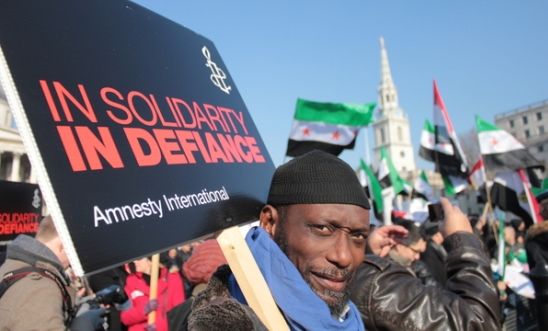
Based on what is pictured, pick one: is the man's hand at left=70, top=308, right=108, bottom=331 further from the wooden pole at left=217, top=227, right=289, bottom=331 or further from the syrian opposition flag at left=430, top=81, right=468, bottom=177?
the syrian opposition flag at left=430, top=81, right=468, bottom=177

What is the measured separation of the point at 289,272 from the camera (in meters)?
1.59

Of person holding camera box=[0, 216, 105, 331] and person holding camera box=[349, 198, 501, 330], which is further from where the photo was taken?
person holding camera box=[0, 216, 105, 331]

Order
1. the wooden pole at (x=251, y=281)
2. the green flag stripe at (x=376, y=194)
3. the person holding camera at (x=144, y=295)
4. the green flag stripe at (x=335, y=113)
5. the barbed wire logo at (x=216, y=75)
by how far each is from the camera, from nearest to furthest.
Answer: the wooden pole at (x=251, y=281) < the barbed wire logo at (x=216, y=75) < the person holding camera at (x=144, y=295) < the green flag stripe at (x=335, y=113) < the green flag stripe at (x=376, y=194)

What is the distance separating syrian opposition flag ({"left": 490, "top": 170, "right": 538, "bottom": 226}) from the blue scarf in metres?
7.60

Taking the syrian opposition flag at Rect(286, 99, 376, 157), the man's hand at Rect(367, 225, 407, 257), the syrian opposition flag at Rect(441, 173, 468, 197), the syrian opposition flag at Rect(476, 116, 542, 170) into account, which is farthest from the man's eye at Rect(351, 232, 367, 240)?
the syrian opposition flag at Rect(476, 116, 542, 170)

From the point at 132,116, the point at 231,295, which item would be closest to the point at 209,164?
the point at 132,116

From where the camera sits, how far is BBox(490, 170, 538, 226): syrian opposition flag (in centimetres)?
810

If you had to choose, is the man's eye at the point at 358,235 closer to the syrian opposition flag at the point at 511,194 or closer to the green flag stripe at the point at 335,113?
the green flag stripe at the point at 335,113

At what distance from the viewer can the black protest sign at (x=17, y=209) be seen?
523 cm

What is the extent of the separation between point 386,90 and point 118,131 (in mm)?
123918

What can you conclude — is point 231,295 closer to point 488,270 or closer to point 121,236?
point 121,236

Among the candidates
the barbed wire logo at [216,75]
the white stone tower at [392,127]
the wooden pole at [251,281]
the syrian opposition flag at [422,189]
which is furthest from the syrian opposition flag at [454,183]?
the white stone tower at [392,127]

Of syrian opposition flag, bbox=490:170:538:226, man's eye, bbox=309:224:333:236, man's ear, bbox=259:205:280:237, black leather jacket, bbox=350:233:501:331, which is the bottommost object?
syrian opposition flag, bbox=490:170:538:226

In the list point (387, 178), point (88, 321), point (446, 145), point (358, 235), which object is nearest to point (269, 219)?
point (358, 235)
